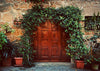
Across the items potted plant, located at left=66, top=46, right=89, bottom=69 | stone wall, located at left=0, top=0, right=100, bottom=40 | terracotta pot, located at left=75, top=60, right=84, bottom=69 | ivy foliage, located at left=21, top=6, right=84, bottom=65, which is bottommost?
terracotta pot, located at left=75, top=60, right=84, bottom=69

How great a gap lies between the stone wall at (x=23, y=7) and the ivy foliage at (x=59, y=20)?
21 cm

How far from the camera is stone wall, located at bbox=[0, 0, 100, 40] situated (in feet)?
15.4

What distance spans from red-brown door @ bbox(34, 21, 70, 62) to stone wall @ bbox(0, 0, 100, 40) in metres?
0.83

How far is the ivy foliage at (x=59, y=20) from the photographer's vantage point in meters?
4.50

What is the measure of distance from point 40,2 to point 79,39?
7.07 ft

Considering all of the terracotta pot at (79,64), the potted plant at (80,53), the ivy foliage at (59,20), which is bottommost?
the terracotta pot at (79,64)

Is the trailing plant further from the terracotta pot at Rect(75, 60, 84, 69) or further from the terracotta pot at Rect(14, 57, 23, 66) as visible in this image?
the terracotta pot at Rect(75, 60, 84, 69)

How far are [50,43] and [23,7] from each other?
1857 millimetres

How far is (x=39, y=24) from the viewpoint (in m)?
4.90

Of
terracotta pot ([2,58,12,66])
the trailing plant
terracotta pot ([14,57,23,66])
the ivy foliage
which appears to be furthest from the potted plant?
terracotta pot ([2,58,12,66])

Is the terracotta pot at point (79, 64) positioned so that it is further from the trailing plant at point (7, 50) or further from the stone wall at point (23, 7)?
the trailing plant at point (7, 50)

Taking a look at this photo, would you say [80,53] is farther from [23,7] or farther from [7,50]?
[23,7]

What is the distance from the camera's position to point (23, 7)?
186 inches

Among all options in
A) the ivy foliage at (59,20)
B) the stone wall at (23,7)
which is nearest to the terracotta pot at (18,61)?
the ivy foliage at (59,20)
